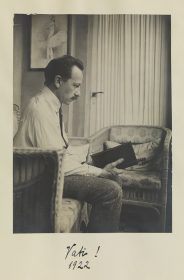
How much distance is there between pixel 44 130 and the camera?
0.73 meters

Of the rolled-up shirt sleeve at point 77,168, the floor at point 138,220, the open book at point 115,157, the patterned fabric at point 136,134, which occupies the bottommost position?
the floor at point 138,220

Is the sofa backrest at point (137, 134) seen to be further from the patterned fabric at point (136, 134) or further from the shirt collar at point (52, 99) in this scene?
the shirt collar at point (52, 99)

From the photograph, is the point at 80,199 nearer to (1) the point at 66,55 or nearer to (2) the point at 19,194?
(2) the point at 19,194

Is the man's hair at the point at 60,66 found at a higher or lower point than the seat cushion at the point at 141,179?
higher

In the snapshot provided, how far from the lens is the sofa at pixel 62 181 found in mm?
712

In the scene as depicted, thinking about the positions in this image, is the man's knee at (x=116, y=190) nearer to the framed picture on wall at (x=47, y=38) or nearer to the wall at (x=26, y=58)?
the wall at (x=26, y=58)

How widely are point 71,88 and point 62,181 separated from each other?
16 cm

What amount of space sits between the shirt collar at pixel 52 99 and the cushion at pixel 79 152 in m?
0.07

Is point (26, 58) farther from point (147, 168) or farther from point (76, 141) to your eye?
point (147, 168)

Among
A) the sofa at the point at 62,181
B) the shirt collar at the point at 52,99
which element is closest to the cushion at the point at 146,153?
the sofa at the point at 62,181
